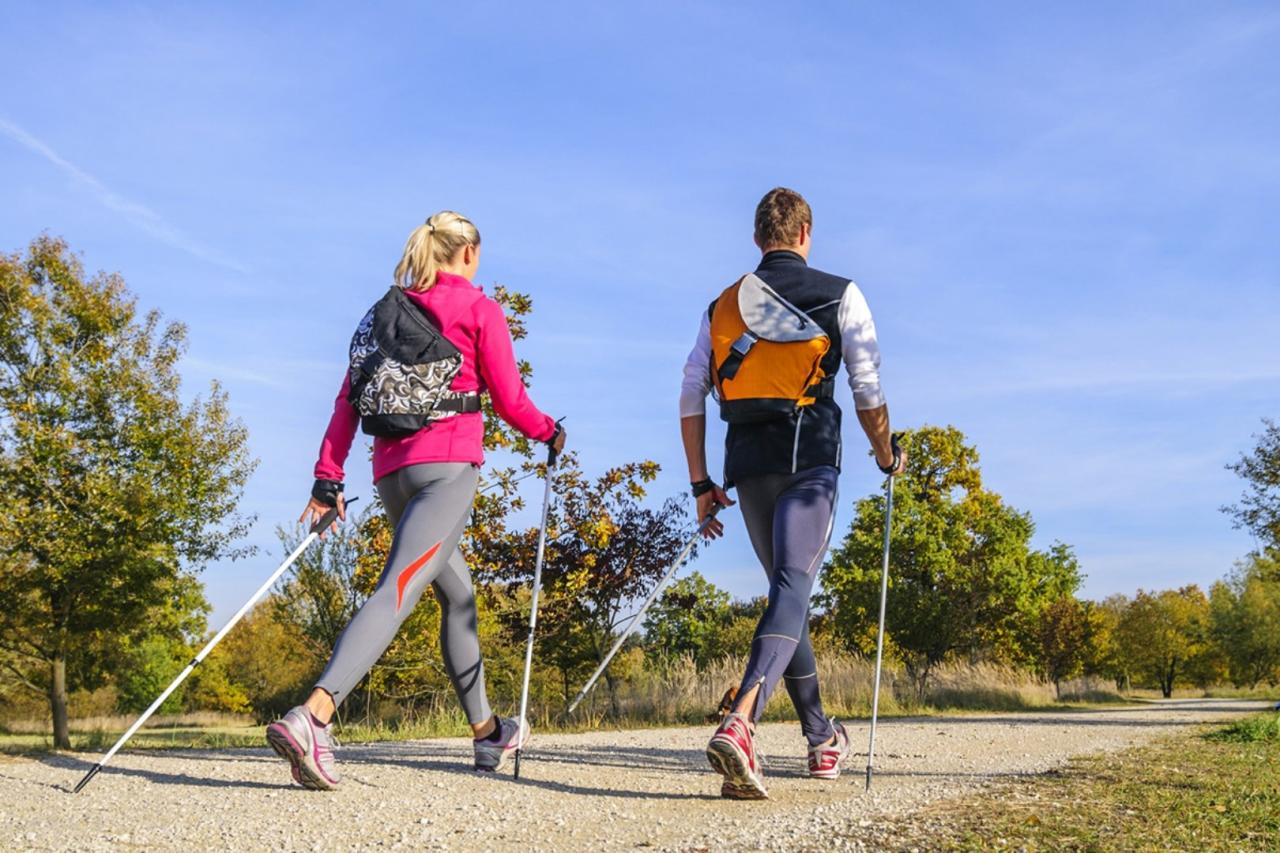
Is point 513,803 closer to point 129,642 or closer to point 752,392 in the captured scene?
point 752,392

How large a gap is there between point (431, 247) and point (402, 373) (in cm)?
67

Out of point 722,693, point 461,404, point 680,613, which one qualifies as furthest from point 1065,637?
point 461,404

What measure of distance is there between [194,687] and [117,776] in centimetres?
A: 4901

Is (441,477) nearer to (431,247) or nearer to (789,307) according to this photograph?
(431,247)

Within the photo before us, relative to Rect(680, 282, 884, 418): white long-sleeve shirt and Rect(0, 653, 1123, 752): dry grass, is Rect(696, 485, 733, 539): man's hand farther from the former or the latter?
Rect(0, 653, 1123, 752): dry grass

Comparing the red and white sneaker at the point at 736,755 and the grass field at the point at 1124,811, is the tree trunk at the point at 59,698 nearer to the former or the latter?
the red and white sneaker at the point at 736,755

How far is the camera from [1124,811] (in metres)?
4.11

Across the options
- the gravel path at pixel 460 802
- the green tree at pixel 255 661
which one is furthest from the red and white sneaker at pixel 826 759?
the green tree at pixel 255 661

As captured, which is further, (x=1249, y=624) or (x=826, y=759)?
(x=1249, y=624)

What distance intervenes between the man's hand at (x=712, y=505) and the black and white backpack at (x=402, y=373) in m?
1.24

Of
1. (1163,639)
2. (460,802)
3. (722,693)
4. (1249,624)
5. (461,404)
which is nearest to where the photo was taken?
(460,802)

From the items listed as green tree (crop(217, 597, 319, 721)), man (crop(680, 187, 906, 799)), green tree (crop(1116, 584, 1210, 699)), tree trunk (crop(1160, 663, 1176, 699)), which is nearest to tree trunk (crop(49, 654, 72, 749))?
man (crop(680, 187, 906, 799))

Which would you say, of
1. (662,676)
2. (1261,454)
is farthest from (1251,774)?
(1261,454)

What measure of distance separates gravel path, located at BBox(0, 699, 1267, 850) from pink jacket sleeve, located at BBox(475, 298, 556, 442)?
165 cm
